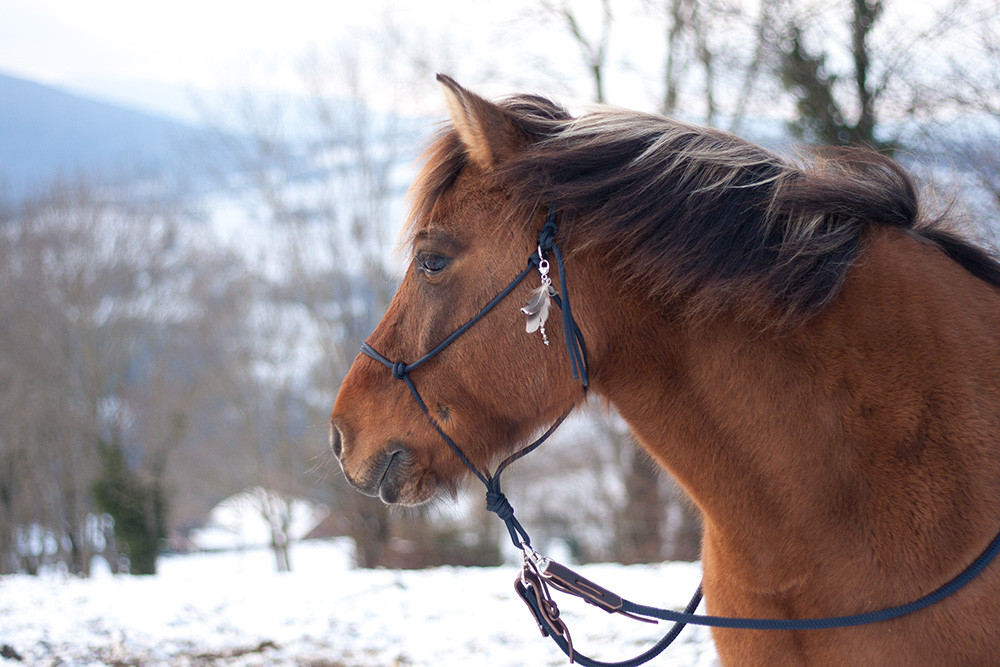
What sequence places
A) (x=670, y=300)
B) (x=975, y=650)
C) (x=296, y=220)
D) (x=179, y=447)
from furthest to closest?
1. (x=179, y=447)
2. (x=296, y=220)
3. (x=670, y=300)
4. (x=975, y=650)

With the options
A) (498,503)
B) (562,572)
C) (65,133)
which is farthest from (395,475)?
(65,133)

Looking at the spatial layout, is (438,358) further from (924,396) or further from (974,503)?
(974,503)

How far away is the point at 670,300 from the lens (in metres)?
1.81

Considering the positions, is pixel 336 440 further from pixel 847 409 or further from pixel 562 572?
pixel 847 409

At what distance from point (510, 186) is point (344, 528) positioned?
61.1 feet

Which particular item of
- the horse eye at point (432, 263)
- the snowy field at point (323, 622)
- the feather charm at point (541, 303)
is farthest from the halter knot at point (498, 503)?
the snowy field at point (323, 622)

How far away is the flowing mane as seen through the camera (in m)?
1.74

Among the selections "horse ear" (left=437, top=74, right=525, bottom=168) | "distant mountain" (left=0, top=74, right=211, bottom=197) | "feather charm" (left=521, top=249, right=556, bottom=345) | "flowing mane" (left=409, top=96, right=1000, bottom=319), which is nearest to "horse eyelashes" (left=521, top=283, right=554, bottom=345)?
"feather charm" (left=521, top=249, right=556, bottom=345)

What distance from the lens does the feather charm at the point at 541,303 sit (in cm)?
184

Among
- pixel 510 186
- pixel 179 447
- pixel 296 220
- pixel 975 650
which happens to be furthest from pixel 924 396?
pixel 179 447

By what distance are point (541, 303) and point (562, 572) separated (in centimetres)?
90

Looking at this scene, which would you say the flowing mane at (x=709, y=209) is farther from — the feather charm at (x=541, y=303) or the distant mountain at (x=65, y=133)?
the distant mountain at (x=65, y=133)

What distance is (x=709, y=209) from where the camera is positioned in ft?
5.89

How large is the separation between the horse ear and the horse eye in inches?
11.9
